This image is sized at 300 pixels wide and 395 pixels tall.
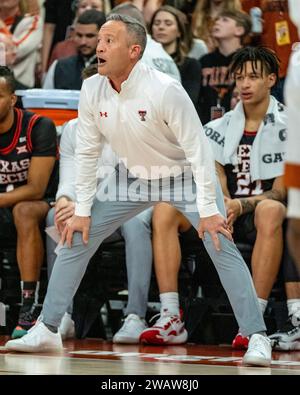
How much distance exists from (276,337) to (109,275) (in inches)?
58.6

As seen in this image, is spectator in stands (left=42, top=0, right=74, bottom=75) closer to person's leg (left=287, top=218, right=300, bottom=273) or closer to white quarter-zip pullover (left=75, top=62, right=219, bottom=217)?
white quarter-zip pullover (left=75, top=62, right=219, bottom=217)

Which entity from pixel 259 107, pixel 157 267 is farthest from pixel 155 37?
pixel 157 267

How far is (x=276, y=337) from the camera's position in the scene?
299 inches

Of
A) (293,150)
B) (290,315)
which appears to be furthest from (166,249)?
(293,150)

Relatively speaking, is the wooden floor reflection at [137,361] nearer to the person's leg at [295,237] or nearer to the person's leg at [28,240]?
the person's leg at [28,240]

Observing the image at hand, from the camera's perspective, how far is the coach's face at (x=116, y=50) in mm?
6617

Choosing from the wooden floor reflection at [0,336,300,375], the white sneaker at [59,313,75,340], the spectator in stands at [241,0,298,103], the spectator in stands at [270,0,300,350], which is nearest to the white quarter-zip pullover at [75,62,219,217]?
the wooden floor reflection at [0,336,300,375]

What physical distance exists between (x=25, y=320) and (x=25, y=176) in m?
1.16

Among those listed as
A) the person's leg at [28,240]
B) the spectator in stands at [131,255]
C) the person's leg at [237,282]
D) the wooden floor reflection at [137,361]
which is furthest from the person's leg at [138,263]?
the person's leg at [237,282]

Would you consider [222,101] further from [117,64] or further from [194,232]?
[117,64]

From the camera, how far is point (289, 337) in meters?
7.60

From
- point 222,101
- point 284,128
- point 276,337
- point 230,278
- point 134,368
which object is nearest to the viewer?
point 134,368

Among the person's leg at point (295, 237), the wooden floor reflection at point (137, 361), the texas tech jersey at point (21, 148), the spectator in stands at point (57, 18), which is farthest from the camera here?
the spectator in stands at point (57, 18)

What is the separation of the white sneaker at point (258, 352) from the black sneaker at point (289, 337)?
Answer: 1073 mm
